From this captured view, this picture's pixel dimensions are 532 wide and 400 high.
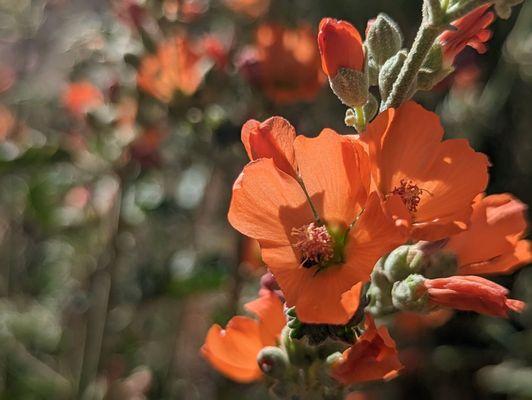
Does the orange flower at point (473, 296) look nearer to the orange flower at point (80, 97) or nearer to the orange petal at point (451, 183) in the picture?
the orange petal at point (451, 183)

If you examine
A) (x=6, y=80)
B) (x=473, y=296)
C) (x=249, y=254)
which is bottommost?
(x=6, y=80)

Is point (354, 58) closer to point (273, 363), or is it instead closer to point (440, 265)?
point (440, 265)

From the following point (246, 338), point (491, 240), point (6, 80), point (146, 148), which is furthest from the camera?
point (6, 80)

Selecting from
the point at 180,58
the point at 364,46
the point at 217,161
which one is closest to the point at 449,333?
the point at 217,161

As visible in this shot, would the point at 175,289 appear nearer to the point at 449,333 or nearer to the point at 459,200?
the point at 459,200

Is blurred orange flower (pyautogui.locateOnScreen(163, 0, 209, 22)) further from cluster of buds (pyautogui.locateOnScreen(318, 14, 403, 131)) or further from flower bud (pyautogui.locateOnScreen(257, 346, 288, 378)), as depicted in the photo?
flower bud (pyautogui.locateOnScreen(257, 346, 288, 378))

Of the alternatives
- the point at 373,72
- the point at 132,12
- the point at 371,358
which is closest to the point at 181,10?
the point at 132,12
